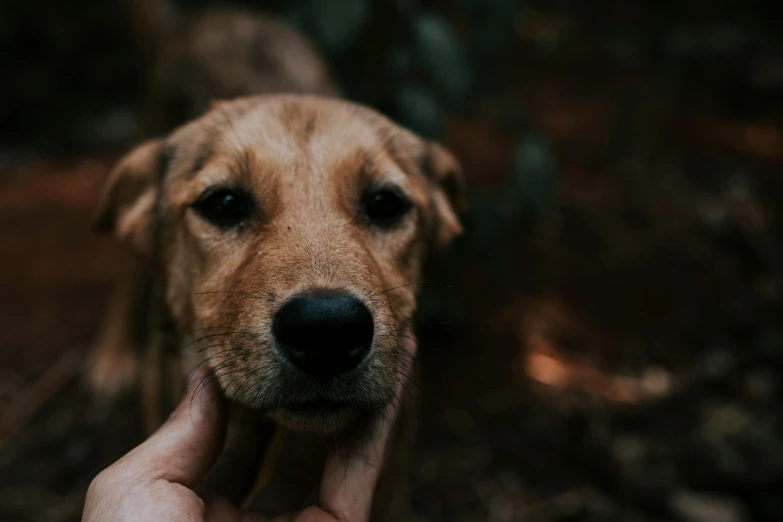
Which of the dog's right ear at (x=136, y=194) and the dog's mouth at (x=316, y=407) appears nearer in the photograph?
the dog's mouth at (x=316, y=407)

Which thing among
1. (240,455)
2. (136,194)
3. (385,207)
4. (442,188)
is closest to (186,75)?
(136,194)

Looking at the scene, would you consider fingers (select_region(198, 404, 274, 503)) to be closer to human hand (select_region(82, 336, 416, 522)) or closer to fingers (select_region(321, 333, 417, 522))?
human hand (select_region(82, 336, 416, 522))

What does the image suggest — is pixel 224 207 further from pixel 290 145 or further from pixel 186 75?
pixel 186 75

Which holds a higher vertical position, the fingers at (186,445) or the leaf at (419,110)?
the leaf at (419,110)

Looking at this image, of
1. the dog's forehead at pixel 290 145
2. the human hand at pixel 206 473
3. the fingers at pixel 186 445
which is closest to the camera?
the human hand at pixel 206 473

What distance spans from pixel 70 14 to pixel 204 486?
685cm

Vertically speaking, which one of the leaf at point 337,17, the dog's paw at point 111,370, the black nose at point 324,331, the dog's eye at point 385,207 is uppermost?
the leaf at point 337,17

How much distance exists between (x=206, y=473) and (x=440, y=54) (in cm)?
219

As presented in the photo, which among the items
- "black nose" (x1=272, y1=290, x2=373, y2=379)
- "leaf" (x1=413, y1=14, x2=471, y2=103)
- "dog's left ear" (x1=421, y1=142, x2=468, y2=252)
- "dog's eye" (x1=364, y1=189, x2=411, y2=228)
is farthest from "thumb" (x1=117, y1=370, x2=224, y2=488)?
"leaf" (x1=413, y1=14, x2=471, y2=103)

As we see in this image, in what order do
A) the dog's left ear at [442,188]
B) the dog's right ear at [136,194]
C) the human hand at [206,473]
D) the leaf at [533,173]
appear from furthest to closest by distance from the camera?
the leaf at [533,173]
the dog's left ear at [442,188]
the dog's right ear at [136,194]
the human hand at [206,473]

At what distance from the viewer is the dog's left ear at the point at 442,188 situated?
2.83 metres

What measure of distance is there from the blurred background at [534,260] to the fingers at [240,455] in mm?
1654

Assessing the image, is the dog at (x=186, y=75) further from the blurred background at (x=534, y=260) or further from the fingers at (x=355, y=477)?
the fingers at (x=355, y=477)

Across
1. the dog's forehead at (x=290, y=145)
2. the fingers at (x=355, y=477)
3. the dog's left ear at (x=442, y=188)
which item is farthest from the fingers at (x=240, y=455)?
the dog's left ear at (x=442, y=188)
